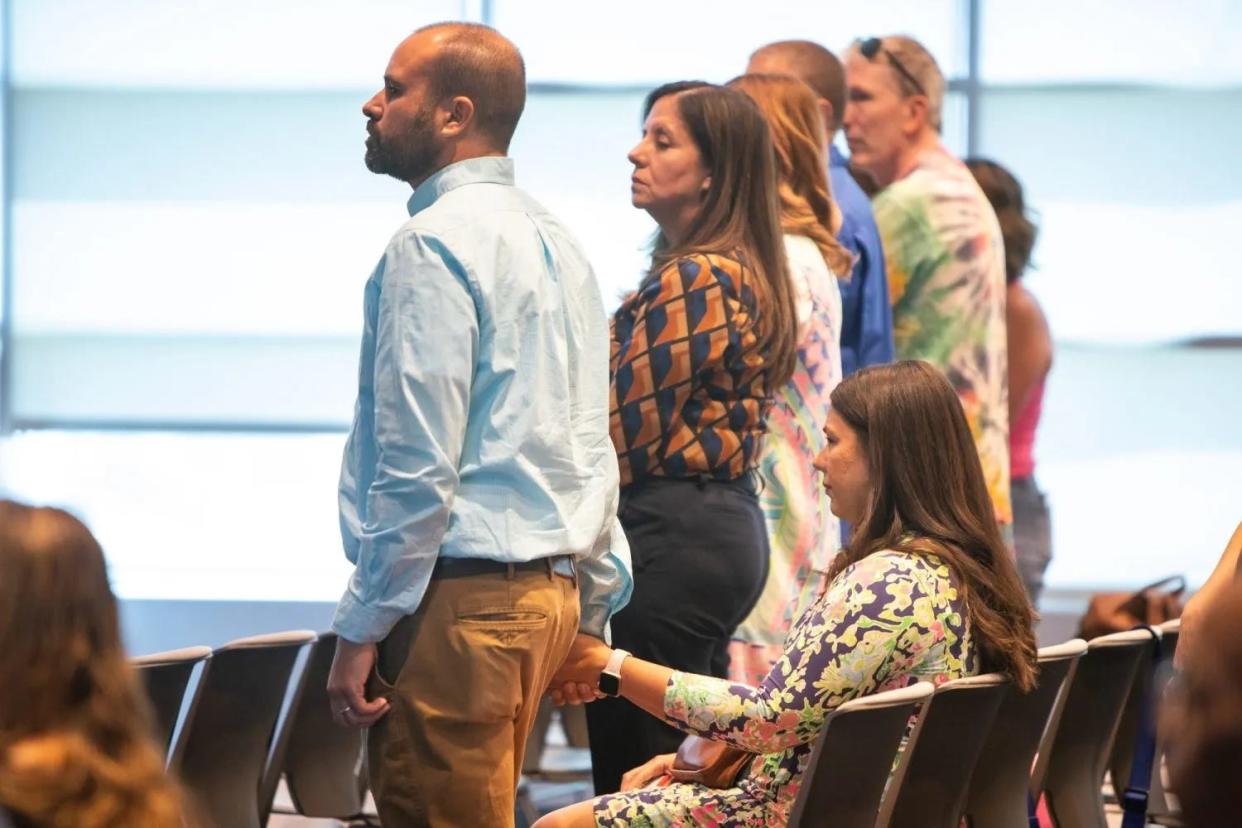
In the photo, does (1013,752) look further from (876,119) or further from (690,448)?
(876,119)

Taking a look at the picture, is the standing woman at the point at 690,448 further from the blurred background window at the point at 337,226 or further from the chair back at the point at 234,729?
the blurred background window at the point at 337,226

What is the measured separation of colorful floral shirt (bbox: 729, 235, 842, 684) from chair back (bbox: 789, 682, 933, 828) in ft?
3.18

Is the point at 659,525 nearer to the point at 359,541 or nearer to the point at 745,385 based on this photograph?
the point at 745,385

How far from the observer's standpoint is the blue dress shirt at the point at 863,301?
146 inches

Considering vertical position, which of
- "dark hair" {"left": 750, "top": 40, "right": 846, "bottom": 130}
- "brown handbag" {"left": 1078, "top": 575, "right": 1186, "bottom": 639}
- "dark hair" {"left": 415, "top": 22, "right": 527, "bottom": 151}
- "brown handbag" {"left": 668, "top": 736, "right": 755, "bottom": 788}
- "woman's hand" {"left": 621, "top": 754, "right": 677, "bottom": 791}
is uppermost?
"dark hair" {"left": 750, "top": 40, "right": 846, "bottom": 130}

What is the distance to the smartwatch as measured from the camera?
2.62 meters

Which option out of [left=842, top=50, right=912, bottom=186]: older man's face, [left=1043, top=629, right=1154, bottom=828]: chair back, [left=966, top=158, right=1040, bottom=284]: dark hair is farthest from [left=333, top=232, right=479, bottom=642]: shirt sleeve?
[left=966, top=158, right=1040, bottom=284]: dark hair

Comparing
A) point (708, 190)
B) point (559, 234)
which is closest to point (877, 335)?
point (708, 190)

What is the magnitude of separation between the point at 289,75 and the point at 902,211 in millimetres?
2883

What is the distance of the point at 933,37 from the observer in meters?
6.08

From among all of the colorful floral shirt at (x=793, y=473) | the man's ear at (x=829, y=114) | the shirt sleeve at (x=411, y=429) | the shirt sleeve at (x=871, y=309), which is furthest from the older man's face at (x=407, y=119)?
the man's ear at (x=829, y=114)

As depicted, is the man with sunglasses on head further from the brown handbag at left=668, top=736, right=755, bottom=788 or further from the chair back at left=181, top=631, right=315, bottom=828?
the chair back at left=181, top=631, right=315, bottom=828

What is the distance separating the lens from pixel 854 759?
7.61ft

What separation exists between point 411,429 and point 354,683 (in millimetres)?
339
